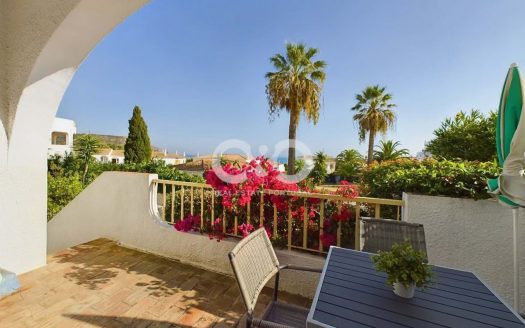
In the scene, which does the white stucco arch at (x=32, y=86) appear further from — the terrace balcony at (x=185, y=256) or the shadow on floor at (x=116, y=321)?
the shadow on floor at (x=116, y=321)

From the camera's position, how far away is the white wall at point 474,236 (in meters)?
1.79

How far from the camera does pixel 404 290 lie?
107cm

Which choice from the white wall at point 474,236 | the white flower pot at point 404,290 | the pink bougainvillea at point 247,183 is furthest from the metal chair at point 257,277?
the white wall at point 474,236

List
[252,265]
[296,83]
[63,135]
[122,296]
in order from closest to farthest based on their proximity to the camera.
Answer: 1. [252,265]
2. [122,296]
3. [296,83]
4. [63,135]

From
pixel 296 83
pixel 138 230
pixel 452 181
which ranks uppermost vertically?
pixel 296 83

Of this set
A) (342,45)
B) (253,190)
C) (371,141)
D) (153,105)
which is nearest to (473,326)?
(253,190)

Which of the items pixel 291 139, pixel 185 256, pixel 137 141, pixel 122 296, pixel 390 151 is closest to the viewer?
pixel 122 296

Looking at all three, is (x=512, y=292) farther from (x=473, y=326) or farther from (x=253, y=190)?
(x=253, y=190)

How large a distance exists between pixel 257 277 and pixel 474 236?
1.87m

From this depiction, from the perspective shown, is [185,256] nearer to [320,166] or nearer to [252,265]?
[252,265]

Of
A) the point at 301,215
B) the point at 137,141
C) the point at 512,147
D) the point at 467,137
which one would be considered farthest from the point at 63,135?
the point at 467,137

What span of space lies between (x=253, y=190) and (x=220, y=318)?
1.27 metres

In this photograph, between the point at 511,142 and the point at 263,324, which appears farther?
the point at 511,142

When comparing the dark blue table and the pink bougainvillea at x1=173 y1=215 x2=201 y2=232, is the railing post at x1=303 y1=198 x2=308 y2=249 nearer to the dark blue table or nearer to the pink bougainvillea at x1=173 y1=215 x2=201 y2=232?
the dark blue table
